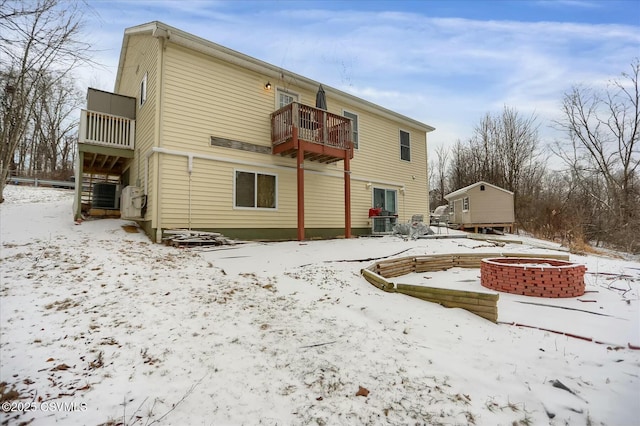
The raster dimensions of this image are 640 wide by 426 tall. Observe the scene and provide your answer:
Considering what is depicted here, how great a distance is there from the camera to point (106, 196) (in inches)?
436

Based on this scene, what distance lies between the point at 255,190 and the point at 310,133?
257 cm

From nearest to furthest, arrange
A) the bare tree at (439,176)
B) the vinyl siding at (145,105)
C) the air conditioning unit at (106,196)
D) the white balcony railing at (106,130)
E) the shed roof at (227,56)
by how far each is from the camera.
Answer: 1. the shed roof at (227,56)
2. the vinyl siding at (145,105)
3. the white balcony railing at (106,130)
4. the air conditioning unit at (106,196)
5. the bare tree at (439,176)

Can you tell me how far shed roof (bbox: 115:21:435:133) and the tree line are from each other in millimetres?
10846

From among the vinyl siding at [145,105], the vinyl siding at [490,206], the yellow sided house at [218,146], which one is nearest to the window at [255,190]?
the yellow sided house at [218,146]

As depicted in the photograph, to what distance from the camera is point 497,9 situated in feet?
19.7

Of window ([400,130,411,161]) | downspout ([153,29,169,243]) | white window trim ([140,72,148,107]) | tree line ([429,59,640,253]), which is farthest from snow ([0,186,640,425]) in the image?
tree line ([429,59,640,253])

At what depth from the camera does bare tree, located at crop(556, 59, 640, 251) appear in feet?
53.9

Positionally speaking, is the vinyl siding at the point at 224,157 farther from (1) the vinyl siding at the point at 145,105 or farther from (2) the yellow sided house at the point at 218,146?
(1) the vinyl siding at the point at 145,105

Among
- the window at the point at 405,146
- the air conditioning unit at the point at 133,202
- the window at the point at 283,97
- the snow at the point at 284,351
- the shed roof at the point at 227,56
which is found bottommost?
the snow at the point at 284,351

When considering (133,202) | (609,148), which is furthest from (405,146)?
(609,148)

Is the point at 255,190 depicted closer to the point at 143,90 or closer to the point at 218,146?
the point at 218,146

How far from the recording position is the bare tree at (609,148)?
1642cm

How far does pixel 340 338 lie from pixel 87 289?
11.2ft

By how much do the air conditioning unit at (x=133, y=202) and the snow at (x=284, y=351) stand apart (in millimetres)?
3356
